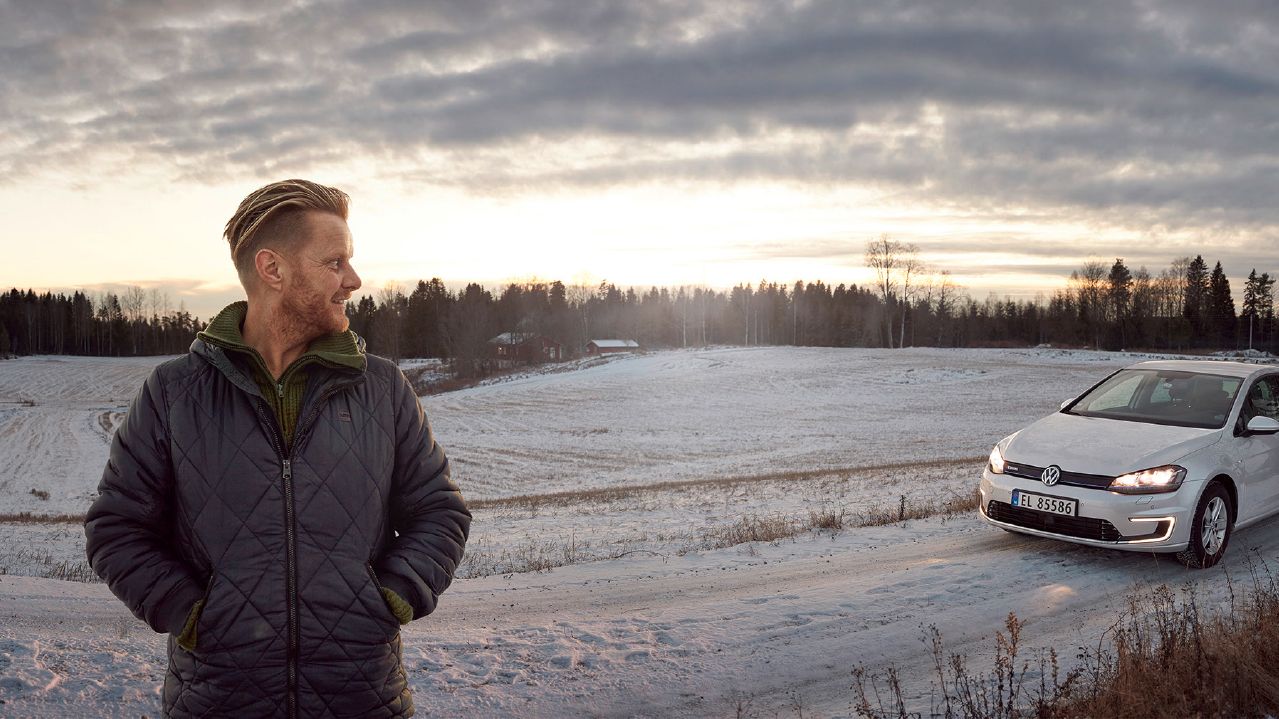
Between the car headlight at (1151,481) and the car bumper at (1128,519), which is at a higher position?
the car headlight at (1151,481)

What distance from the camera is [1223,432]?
855 centimetres

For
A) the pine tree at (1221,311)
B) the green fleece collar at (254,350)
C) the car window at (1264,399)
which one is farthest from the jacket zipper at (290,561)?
the pine tree at (1221,311)

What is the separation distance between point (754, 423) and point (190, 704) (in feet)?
113

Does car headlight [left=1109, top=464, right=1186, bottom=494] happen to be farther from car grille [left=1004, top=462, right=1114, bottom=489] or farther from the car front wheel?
the car front wheel

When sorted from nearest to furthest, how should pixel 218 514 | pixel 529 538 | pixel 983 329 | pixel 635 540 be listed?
pixel 218 514, pixel 635 540, pixel 529 538, pixel 983 329

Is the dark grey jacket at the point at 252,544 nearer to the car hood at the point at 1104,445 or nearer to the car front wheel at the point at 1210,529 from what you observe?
the car hood at the point at 1104,445

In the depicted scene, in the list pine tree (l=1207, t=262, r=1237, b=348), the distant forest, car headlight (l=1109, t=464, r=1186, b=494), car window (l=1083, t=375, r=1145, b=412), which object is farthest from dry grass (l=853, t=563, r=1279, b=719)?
pine tree (l=1207, t=262, r=1237, b=348)

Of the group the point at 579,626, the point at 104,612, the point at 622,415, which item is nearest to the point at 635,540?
the point at 579,626

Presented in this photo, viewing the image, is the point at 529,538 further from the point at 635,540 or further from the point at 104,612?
the point at 104,612

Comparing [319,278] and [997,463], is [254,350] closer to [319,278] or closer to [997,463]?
[319,278]

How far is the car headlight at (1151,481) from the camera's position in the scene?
7.85 metres

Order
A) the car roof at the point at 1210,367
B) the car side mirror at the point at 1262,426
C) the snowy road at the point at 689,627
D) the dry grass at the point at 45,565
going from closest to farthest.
Answer: the snowy road at the point at 689,627 → the car side mirror at the point at 1262,426 → the car roof at the point at 1210,367 → the dry grass at the point at 45,565

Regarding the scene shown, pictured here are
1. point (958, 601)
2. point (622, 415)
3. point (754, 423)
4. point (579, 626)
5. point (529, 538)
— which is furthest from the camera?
point (622, 415)

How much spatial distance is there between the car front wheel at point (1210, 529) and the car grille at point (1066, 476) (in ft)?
3.01
